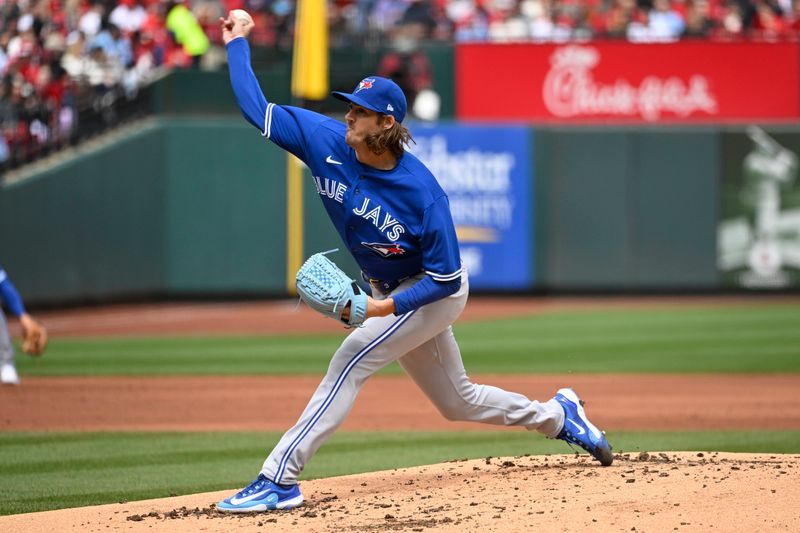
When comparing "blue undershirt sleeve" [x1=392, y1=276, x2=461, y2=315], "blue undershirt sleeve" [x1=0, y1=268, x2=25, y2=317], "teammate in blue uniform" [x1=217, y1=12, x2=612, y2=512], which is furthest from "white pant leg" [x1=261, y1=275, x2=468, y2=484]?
"blue undershirt sleeve" [x1=0, y1=268, x2=25, y2=317]

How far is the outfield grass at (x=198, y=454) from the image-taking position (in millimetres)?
6992

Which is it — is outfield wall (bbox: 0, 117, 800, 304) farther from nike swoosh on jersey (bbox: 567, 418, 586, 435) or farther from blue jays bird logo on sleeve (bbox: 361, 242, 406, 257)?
blue jays bird logo on sleeve (bbox: 361, 242, 406, 257)

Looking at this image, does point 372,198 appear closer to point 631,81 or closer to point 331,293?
point 331,293

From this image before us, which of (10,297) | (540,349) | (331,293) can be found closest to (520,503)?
(331,293)

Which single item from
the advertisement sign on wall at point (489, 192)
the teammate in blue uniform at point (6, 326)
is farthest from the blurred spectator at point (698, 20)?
the teammate in blue uniform at point (6, 326)

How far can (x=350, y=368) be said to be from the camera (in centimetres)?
588

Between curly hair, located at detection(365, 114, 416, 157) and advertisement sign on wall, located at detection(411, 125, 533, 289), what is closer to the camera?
curly hair, located at detection(365, 114, 416, 157)

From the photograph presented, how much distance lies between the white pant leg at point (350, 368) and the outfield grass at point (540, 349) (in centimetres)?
643

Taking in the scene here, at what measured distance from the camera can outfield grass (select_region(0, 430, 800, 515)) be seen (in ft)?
22.9

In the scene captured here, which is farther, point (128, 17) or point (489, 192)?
point (128, 17)

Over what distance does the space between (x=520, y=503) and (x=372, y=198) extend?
1459 millimetres

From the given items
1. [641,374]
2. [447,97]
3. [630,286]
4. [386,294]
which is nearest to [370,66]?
[447,97]

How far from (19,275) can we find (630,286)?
8878 millimetres

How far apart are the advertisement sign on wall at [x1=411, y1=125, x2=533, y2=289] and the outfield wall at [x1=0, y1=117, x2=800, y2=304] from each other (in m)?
0.02
